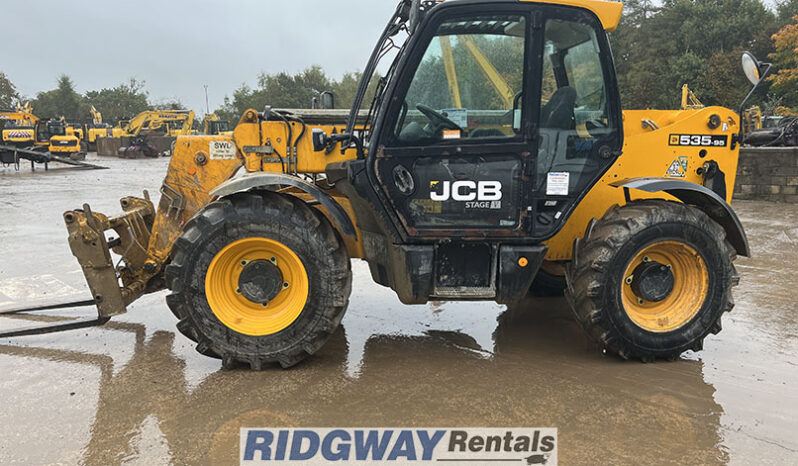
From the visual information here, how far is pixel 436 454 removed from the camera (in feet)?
9.73

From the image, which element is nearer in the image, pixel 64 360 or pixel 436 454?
pixel 436 454

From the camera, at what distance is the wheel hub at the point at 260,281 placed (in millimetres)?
3961

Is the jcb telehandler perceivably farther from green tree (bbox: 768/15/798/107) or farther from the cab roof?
green tree (bbox: 768/15/798/107)

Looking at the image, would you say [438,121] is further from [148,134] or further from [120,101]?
[120,101]

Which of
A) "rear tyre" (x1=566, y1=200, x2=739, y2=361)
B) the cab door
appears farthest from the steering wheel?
"rear tyre" (x1=566, y1=200, x2=739, y2=361)

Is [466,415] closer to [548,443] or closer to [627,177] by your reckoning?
[548,443]

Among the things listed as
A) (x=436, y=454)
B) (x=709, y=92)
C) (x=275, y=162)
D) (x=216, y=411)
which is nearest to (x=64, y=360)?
(x=216, y=411)

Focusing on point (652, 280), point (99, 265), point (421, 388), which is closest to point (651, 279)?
point (652, 280)

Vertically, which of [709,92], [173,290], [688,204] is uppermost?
[709,92]

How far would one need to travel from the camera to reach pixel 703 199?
410 centimetres

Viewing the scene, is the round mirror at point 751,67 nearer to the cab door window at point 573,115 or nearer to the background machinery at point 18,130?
the cab door window at point 573,115

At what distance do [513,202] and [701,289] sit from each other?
4.91 ft

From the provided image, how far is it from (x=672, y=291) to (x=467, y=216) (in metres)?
1.60

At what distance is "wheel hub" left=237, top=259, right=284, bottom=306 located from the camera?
3.96 meters
